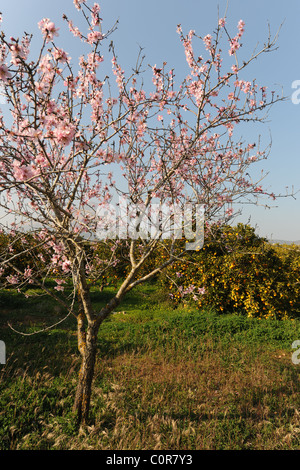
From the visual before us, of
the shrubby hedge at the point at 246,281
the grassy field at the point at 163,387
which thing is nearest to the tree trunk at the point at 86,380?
the grassy field at the point at 163,387

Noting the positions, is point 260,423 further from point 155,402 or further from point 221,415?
point 155,402

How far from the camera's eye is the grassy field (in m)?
3.55

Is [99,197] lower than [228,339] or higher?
higher

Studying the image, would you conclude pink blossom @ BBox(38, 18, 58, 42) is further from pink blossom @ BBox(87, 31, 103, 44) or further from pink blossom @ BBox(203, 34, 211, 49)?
pink blossom @ BBox(203, 34, 211, 49)

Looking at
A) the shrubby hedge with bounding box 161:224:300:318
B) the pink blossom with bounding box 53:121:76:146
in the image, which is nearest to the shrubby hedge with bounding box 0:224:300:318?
the shrubby hedge with bounding box 161:224:300:318

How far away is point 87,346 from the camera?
152 inches

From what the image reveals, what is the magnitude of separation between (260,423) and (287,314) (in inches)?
230

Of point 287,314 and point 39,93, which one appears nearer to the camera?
point 39,93

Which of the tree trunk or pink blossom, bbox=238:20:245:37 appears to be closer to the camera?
the tree trunk

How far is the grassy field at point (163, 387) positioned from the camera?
3.55 metres

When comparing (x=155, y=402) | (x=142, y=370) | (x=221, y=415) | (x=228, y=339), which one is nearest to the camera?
(x=221, y=415)

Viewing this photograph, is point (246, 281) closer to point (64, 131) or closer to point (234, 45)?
point (234, 45)

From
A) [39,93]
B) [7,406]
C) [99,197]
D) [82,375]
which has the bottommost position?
[7,406]
